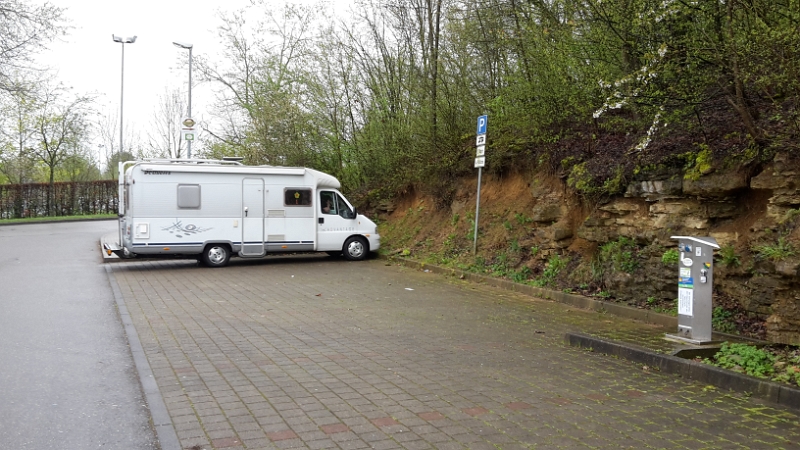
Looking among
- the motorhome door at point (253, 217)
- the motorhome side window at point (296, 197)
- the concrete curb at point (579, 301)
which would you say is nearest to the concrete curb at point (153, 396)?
the concrete curb at point (579, 301)

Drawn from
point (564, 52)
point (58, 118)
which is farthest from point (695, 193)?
point (58, 118)

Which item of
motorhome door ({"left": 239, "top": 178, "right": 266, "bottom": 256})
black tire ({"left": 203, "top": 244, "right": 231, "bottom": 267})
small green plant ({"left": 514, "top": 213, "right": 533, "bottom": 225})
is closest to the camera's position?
small green plant ({"left": 514, "top": 213, "right": 533, "bottom": 225})

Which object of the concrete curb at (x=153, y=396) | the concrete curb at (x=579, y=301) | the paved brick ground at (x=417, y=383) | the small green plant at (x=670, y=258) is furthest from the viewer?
the small green plant at (x=670, y=258)

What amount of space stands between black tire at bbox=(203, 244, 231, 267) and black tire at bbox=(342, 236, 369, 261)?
10.8 ft

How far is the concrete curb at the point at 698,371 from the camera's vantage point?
5.52 meters

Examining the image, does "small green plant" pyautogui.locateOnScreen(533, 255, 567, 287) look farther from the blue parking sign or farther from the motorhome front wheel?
the motorhome front wheel

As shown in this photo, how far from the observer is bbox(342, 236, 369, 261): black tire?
18797 mm

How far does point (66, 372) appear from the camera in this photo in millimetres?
6582

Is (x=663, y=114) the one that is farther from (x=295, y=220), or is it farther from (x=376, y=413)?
(x=295, y=220)

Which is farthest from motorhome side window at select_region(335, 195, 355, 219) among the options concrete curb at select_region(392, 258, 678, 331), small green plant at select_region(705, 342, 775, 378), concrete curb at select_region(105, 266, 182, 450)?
small green plant at select_region(705, 342, 775, 378)

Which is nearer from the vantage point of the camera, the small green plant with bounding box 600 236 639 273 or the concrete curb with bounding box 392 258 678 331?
the concrete curb with bounding box 392 258 678 331

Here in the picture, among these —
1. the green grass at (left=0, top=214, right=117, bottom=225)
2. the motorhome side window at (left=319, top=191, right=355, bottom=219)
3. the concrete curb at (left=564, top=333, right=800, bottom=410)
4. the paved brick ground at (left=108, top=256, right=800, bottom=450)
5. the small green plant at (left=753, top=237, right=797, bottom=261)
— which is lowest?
the paved brick ground at (left=108, top=256, right=800, bottom=450)

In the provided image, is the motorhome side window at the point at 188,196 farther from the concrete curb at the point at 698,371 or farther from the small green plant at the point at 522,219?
the concrete curb at the point at 698,371

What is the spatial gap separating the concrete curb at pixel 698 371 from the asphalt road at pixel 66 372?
474cm
